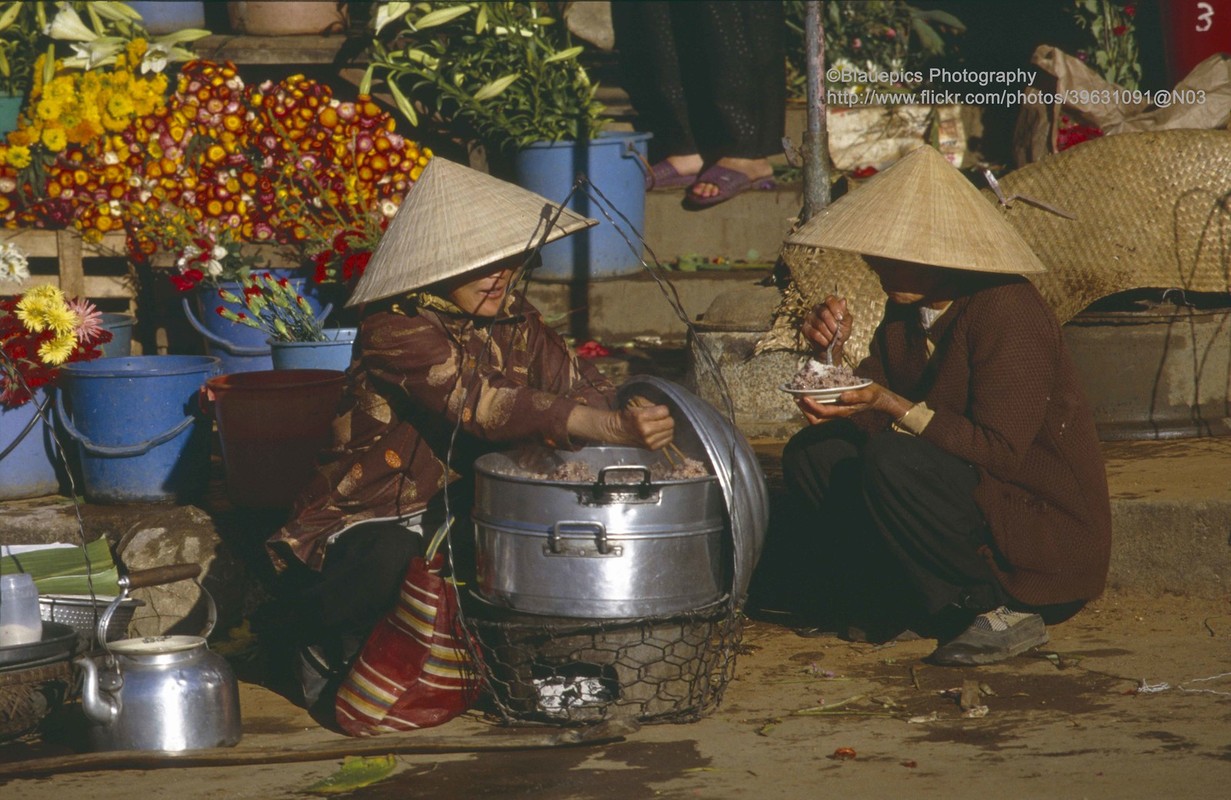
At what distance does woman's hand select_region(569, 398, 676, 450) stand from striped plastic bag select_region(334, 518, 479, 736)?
40 cm

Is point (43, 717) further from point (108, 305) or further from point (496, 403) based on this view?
point (108, 305)

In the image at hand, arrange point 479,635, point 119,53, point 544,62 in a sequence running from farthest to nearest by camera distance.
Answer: point 119,53, point 544,62, point 479,635

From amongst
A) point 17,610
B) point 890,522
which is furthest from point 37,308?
point 890,522

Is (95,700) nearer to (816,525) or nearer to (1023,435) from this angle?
(816,525)

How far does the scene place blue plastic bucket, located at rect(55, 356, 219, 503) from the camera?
4.41m

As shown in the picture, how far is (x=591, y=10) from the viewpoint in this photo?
6.74 m

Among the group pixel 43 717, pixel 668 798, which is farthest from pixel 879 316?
pixel 43 717

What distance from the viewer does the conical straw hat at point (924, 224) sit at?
3592 mm

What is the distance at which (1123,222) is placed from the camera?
4.97 meters


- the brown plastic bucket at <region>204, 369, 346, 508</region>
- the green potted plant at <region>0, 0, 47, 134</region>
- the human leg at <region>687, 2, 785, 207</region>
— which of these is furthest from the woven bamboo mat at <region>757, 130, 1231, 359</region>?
the green potted plant at <region>0, 0, 47, 134</region>

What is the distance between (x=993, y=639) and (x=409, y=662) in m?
1.46

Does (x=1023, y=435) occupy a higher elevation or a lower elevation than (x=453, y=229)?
lower

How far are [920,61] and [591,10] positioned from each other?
63.0 inches

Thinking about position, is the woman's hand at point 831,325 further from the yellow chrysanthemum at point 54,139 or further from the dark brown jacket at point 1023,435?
the yellow chrysanthemum at point 54,139
